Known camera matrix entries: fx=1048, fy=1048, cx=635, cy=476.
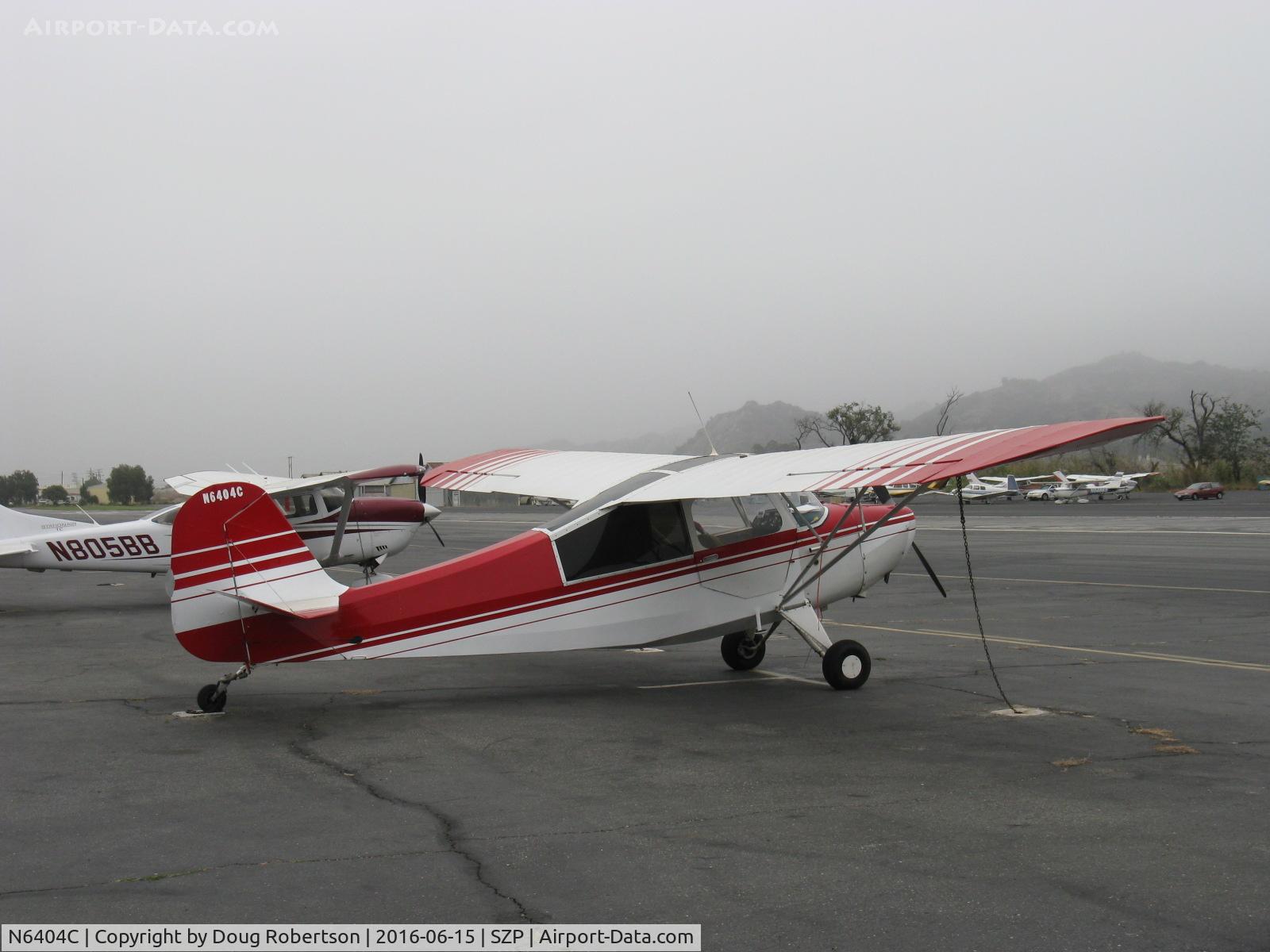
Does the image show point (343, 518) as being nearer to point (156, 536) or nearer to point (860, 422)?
point (156, 536)

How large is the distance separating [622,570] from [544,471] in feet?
10.8

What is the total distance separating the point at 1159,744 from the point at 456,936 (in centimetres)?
537

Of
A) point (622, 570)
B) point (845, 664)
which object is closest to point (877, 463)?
point (845, 664)

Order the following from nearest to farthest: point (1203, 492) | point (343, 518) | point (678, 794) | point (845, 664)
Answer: point (678, 794) < point (845, 664) < point (343, 518) < point (1203, 492)

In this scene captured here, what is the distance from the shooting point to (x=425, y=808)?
5848 millimetres

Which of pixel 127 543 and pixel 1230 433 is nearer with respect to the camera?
pixel 127 543

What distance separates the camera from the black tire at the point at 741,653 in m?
10.7

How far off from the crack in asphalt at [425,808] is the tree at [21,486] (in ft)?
374

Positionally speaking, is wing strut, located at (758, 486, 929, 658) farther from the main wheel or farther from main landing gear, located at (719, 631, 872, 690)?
the main wheel

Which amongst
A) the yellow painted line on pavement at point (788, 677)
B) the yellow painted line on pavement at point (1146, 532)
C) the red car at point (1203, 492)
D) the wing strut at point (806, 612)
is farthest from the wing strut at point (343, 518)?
the red car at point (1203, 492)

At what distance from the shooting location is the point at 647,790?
6.23 meters

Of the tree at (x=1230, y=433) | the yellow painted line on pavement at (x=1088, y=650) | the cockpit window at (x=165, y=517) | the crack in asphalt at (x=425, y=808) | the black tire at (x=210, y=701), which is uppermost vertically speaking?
the cockpit window at (x=165, y=517)

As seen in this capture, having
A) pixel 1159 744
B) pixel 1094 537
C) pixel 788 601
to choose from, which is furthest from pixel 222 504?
pixel 1094 537

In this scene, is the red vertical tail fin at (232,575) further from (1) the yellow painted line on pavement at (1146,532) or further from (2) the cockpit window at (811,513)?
(1) the yellow painted line on pavement at (1146,532)
